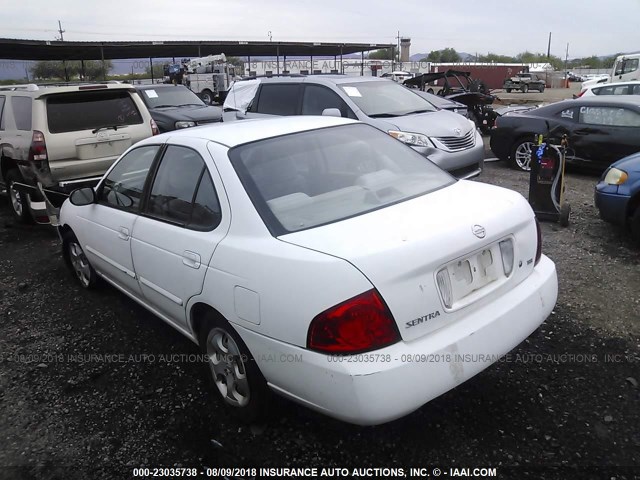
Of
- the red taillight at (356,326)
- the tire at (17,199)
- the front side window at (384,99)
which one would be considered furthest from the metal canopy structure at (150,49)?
the red taillight at (356,326)

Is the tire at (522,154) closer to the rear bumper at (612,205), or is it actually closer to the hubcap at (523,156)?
the hubcap at (523,156)

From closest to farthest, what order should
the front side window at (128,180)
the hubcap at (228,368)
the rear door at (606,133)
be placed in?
the hubcap at (228,368), the front side window at (128,180), the rear door at (606,133)

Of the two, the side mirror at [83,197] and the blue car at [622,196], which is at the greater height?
the side mirror at [83,197]

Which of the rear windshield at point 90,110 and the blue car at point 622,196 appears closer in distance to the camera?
the blue car at point 622,196

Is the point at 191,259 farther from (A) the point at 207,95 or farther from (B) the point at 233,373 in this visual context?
(A) the point at 207,95

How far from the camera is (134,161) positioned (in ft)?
12.4

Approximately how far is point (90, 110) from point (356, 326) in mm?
5779

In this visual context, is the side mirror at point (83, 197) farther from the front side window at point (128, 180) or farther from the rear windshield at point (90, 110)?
the rear windshield at point (90, 110)

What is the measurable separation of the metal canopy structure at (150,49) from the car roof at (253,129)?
27.4 metres

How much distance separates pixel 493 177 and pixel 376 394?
7.48m

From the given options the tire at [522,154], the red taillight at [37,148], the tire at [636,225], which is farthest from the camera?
the tire at [522,154]

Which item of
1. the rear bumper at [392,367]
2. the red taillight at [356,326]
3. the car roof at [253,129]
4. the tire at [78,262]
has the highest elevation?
the car roof at [253,129]

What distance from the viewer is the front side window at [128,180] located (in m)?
3.53

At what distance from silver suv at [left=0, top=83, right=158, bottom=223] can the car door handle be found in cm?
403
